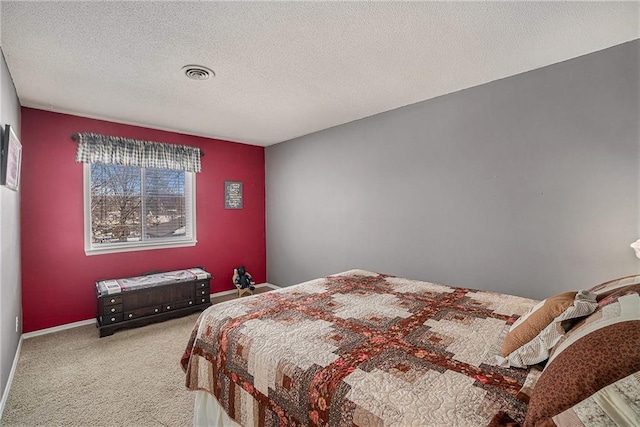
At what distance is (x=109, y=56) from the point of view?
7.38 feet

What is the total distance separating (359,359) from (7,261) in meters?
2.81

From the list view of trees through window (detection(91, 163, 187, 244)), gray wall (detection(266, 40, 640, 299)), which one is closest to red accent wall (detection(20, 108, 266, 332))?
view of trees through window (detection(91, 163, 187, 244))

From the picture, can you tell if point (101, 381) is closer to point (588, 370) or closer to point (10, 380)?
point (10, 380)

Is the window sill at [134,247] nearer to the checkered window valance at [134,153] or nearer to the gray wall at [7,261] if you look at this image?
the gray wall at [7,261]

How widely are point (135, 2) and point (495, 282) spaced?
3.47m

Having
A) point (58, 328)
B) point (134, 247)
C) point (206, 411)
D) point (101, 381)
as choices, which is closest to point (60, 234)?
point (134, 247)

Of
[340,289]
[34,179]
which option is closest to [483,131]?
[340,289]

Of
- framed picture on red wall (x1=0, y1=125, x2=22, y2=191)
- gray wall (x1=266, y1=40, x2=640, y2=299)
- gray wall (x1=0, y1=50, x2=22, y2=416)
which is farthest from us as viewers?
gray wall (x1=266, y1=40, x2=640, y2=299)

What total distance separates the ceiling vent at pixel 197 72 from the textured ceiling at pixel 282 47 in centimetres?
7

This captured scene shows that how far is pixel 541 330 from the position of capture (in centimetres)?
130

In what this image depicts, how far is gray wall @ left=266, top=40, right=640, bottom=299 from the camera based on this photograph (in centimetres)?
226

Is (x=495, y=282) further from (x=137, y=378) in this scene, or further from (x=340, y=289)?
(x=137, y=378)

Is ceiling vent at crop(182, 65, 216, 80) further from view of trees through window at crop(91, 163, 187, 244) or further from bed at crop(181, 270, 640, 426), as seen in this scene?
view of trees through window at crop(91, 163, 187, 244)

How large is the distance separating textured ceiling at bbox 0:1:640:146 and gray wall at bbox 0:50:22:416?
9.6 inches
